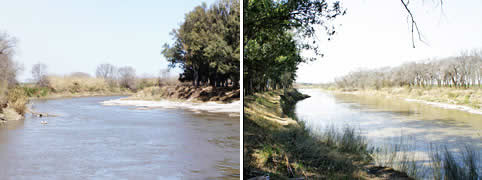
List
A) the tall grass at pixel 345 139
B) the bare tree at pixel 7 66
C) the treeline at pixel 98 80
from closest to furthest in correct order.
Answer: the tall grass at pixel 345 139 → the bare tree at pixel 7 66 → the treeline at pixel 98 80

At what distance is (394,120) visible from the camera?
178 centimetres

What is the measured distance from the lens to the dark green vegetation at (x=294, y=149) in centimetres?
182

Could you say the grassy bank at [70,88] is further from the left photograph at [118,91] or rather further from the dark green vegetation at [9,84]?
the dark green vegetation at [9,84]

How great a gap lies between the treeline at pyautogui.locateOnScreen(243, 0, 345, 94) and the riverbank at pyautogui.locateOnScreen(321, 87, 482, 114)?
0.38 m

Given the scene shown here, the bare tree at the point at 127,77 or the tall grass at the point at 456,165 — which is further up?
the bare tree at the point at 127,77

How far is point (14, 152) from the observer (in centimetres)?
641

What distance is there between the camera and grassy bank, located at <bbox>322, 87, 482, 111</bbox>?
163cm

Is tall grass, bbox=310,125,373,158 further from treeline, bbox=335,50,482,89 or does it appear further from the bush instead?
the bush

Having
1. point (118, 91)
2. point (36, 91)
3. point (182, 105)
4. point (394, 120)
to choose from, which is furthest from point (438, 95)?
point (182, 105)

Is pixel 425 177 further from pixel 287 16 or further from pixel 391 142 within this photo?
pixel 287 16

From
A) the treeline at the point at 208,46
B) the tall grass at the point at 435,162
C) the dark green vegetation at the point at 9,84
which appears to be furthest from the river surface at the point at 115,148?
the tall grass at the point at 435,162

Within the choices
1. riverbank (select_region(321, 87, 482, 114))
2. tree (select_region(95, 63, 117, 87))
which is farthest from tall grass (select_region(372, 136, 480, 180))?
tree (select_region(95, 63, 117, 87))

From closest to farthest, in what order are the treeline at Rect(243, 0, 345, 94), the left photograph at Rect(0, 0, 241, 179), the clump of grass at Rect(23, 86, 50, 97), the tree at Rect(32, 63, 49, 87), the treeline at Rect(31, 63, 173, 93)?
the treeline at Rect(243, 0, 345, 94), the left photograph at Rect(0, 0, 241, 179), the clump of grass at Rect(23, 86, 50, 97), the tree at Rect(32, 63, 49, 87), the treeline at Rect(31, 63, 173, 93)

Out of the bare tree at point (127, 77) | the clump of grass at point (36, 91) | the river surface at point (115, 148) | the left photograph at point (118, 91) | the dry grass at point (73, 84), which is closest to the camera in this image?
the river surface at point (115, 148)
